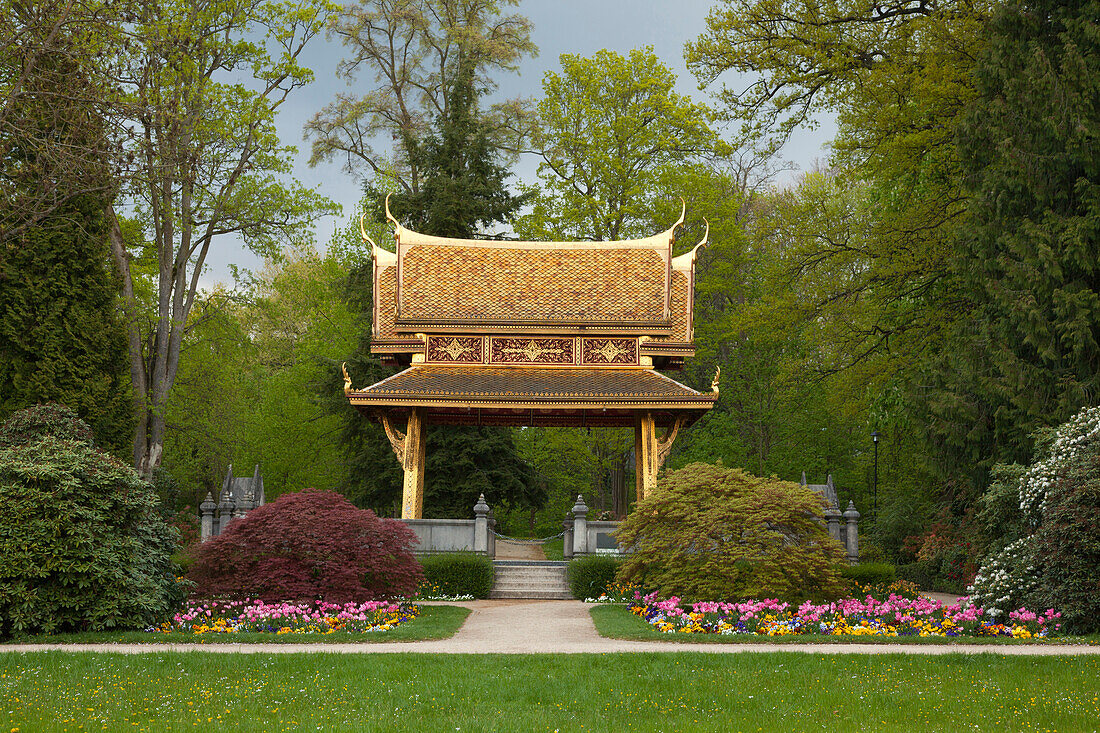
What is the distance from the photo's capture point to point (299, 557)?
16172 mm

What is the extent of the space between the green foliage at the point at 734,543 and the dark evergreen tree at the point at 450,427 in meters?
15.4

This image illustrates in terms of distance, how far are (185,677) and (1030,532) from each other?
44.1 feet

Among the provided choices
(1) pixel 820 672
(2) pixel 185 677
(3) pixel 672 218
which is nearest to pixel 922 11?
(3) pixel 672 218

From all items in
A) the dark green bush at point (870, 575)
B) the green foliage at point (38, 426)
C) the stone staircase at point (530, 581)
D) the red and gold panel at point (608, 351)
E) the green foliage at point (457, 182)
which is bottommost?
the stone staircase at point (530, 581)

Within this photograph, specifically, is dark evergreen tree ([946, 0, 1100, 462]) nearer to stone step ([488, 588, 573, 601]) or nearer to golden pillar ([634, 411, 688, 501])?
golden pillar ([634, 411, 688, 501])

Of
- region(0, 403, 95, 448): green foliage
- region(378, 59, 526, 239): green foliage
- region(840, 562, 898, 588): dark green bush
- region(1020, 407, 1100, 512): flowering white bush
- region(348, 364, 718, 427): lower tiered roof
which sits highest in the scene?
region(378, 59, 526, 239): green foliage

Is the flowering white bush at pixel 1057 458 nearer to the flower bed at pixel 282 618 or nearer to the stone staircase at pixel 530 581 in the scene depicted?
the stone staircase at pixel 530 581

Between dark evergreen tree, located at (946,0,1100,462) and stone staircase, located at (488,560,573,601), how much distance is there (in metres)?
9.41

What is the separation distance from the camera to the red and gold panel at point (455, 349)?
25375 mm

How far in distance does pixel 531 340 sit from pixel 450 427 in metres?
8.70

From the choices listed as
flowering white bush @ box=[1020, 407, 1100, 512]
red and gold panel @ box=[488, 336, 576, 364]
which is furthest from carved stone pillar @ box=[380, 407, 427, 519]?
flowering white bush @ box=[1020, 407, 1100, 512]

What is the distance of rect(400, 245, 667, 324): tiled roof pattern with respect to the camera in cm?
2562

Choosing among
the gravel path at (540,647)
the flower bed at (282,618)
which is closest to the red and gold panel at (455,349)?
the flower bed at (282,618)

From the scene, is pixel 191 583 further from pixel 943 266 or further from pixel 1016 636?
pixel 943 266
